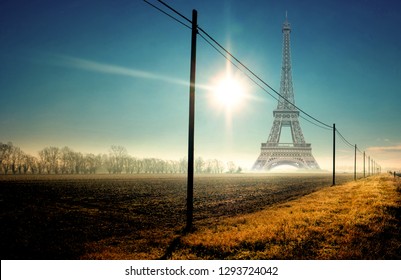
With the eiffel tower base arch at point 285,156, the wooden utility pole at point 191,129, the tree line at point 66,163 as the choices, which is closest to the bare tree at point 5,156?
the tree line at point 66,163

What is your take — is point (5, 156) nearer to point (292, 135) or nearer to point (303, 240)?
point (292, 135)

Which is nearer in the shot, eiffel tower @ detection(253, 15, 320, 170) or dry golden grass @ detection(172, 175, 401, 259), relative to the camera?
dry golden grass @ detection(172, 175, 401, 259)

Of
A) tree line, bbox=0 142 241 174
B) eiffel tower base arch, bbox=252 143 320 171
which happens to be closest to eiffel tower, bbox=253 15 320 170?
eiffel tower base arch, bbox=252 143 320 171

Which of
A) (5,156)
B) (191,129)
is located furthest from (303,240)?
(5,156)

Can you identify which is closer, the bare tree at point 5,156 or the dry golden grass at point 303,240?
the dry golden grass at point 303,240

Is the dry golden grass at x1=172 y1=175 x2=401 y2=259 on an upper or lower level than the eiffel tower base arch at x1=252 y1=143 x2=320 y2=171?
lower

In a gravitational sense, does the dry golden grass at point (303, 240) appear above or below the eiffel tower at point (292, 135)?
below

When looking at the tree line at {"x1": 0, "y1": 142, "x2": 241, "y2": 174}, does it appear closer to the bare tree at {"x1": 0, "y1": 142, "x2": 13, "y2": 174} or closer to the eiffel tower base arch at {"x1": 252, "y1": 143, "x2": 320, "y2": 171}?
the bare tree at {"x1": 0, "y1": 142, "x2": 13, "y2": 174}

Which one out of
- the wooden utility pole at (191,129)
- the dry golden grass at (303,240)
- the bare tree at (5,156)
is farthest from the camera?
the bare tree at (5,156)

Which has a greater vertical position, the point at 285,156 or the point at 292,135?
the point at 292,135

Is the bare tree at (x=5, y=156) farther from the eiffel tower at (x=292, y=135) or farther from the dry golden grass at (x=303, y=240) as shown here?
the dry golden grass at (x=303, y=240)
